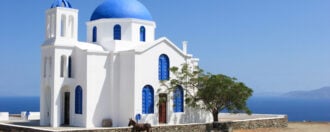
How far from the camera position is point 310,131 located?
27781 mm

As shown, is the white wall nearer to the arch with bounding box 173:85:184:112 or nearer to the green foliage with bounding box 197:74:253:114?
the arch with bounding box 173:85:184:112

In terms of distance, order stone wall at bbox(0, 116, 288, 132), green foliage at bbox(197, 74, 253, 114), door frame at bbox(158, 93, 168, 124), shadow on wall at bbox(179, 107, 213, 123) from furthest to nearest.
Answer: shadow on wall at bbox(179, 107, 213, 123) → door frame at bbox(158, 93, 168, 124) → green foliage at bbox(197, 74, 253, 114) → stone wall at bbox(0, 116, 288, 132)

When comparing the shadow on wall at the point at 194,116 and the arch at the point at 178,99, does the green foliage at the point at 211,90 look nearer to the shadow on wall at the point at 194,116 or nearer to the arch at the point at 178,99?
the arch at the point at 178,99

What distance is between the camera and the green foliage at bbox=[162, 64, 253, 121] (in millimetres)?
27500

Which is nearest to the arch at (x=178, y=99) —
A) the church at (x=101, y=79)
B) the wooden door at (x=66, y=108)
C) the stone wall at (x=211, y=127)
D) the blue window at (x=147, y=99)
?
the church at (x=101, y=79)

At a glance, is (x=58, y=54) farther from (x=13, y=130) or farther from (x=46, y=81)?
(x=13, y=130)

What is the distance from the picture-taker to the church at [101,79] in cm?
2795

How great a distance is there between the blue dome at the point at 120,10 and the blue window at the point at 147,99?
5.74 meters

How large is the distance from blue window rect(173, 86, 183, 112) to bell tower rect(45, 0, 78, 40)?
7.47 metres

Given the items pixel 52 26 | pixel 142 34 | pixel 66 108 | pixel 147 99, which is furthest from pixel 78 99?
pixel 142 34

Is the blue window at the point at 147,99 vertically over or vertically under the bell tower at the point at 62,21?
under

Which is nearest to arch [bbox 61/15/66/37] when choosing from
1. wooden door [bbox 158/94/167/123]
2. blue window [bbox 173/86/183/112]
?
wooden door [bbox 158/94/167/123]

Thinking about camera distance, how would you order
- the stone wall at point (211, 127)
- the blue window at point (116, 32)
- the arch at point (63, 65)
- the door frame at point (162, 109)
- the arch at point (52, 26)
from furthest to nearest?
the blue window at point (116, 32) → the door frame at point (162, 109) → the arch at point (52, 26) → the arch at point (63, 65) → the stone wall at point (211, 127)

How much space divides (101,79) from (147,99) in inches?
124
